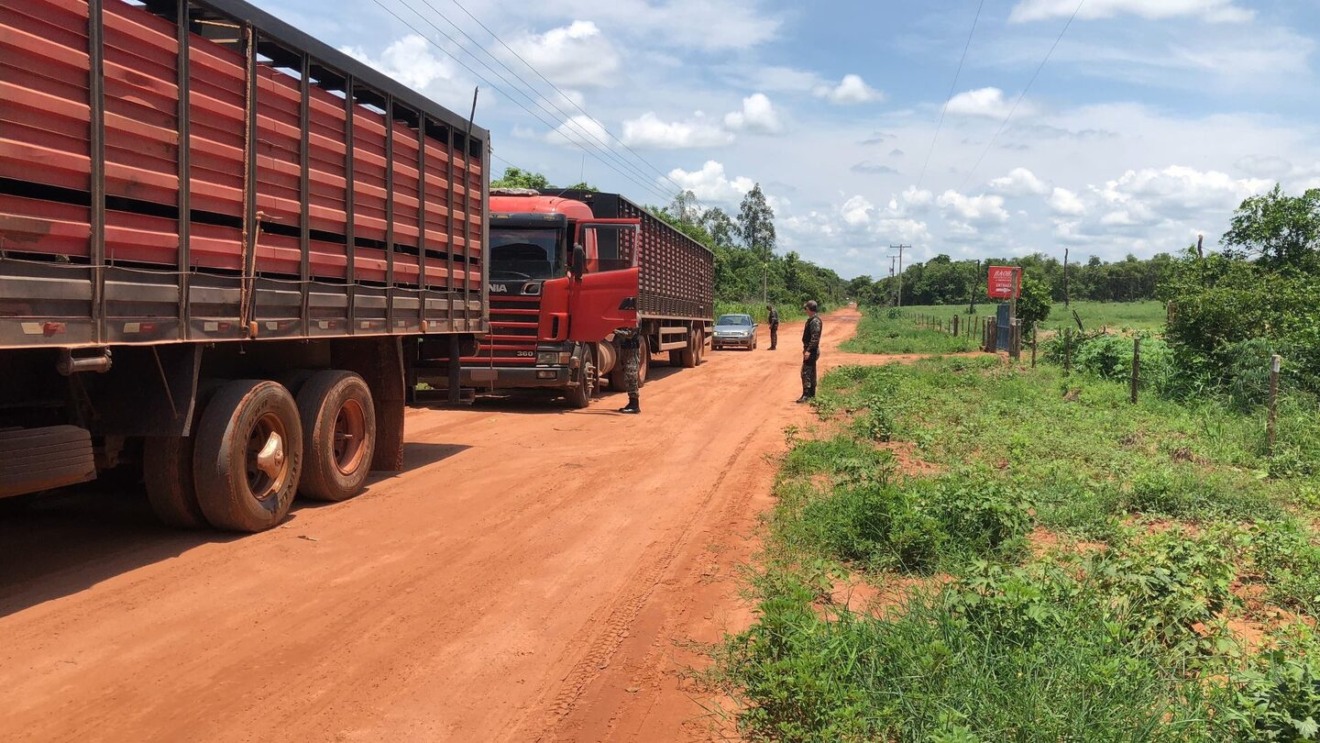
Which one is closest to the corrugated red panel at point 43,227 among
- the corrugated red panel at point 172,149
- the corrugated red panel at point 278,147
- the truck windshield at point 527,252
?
the corrugated red panel at point 172,149

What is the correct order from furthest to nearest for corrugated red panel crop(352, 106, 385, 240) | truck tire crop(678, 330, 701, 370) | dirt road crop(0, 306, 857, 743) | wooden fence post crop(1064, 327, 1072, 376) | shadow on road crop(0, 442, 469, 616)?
truck tire crop(678, 330, 701, 370) < wooden fence post crop(1064, 327, 1072, 376) < corrugated red panel crop(352, 106, 385, 240) < shadow on road crop(0, 442, 469, 616) < dirt road crop(0, 306, 857, 743)

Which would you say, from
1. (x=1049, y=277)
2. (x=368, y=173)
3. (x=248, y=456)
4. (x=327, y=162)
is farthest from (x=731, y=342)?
(x=1049, y=277)

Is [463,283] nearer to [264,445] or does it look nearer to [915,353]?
[264,445]

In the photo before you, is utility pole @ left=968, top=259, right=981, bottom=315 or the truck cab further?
utility pole @ left=968, top=259, right=981, bottom=315

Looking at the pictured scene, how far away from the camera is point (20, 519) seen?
21.4 ft

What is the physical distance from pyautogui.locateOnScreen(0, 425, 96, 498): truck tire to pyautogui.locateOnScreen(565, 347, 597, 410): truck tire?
30.3ft

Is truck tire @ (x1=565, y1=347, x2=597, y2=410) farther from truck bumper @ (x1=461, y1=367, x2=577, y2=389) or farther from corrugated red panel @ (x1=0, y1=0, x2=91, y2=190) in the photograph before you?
corrugated red panel @ (x1=0, y1=0, x2=91, y2=190)

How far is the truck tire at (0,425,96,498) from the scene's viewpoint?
475 cm

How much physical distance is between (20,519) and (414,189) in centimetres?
415

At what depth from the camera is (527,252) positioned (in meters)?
13.9

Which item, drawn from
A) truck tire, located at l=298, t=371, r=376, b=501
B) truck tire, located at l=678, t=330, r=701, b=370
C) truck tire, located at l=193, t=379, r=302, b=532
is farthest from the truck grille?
truck tire, located at l=678, t=330, r=701, b=370

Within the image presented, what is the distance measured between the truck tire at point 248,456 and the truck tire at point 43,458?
2.85 ft

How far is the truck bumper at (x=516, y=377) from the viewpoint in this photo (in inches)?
537

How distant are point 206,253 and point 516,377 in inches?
316
